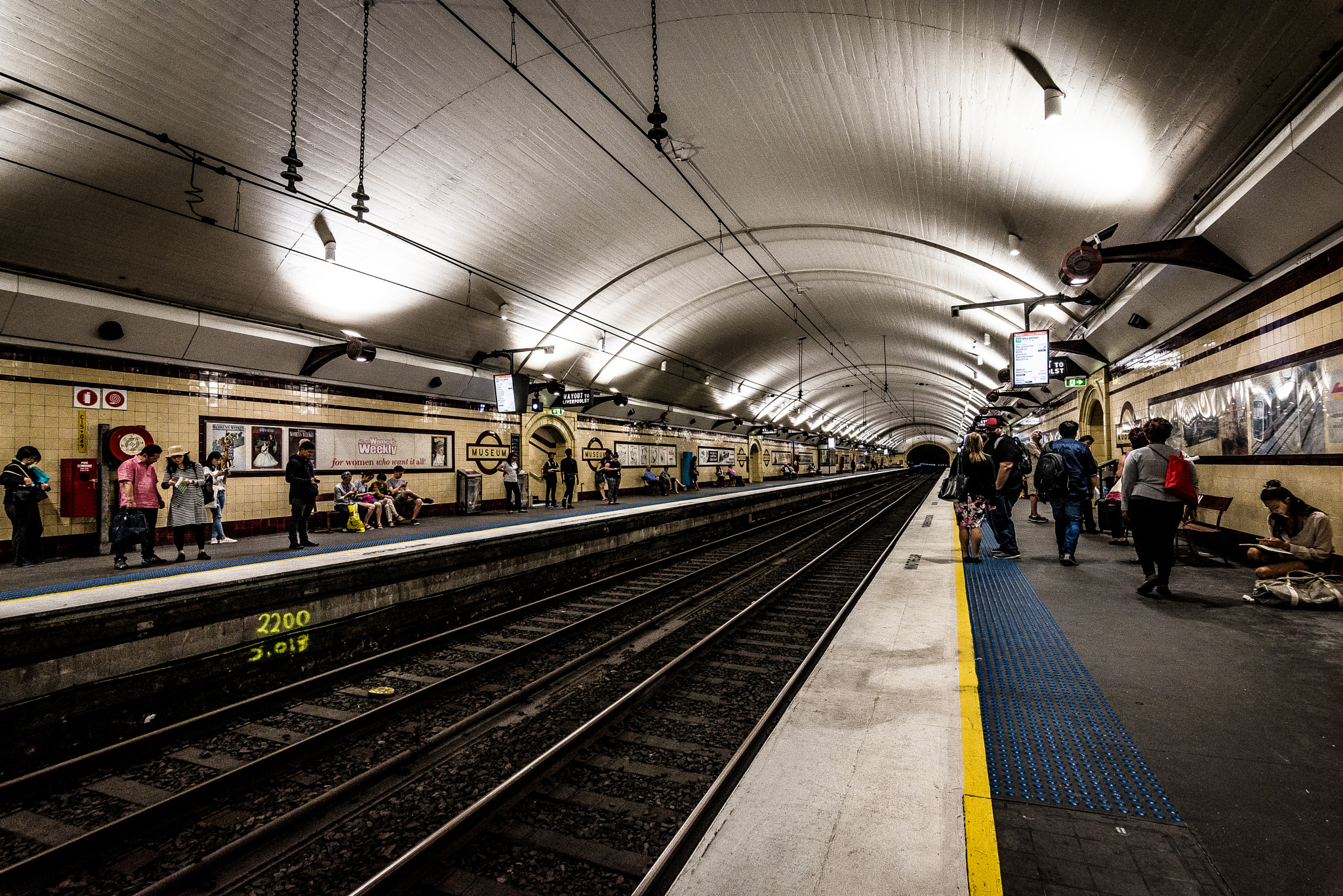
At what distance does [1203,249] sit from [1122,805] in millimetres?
7927

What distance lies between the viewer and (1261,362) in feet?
22.3

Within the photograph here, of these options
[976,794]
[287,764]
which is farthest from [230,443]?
[976,794]

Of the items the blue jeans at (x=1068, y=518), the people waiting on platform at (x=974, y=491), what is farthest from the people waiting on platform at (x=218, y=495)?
the blue jeans at (x=1068, y=518)

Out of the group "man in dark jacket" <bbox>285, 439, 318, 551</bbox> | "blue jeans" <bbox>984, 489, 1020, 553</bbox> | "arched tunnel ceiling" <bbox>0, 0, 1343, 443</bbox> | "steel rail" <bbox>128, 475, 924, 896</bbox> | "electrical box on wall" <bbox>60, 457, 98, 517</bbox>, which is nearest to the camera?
"steel rail" <bbox>128, 475, 924, 896</bbox>

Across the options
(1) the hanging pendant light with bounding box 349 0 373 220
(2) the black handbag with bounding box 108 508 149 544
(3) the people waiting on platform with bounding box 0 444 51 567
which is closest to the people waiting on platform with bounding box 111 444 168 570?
(2) the black handbag with bounding box 108 508 149 544

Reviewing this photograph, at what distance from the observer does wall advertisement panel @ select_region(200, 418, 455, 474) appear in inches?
427

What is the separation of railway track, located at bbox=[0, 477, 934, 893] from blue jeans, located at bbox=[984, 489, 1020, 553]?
15.3 feet

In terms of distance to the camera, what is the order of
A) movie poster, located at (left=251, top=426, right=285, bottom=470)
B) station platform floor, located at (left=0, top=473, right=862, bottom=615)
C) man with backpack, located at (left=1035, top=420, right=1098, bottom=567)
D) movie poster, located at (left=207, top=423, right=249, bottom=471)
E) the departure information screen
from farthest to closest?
the departure information screen < movie poster, located at (left=251, top=426, right=285, bottom=470) < movie poster, located at (left=207, top=423, right=249, bottom=471) < man with backpack, located at (left=1035, top=420, right=1098, bottom=567) < station platform floor, located at (left=0, top=473, right=862, bottom=615)

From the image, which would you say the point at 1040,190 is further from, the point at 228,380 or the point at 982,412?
the point at 982,412

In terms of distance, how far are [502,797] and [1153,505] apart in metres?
5.78

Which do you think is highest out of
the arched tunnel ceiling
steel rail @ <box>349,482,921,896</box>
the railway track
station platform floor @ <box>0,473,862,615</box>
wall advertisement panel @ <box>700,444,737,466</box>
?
the arched tunnel ceiling

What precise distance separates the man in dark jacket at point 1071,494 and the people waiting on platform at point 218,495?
1266 centimetres

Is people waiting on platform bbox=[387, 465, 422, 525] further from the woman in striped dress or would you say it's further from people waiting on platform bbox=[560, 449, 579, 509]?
the woman in striped dress

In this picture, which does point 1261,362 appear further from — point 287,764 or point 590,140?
point 287,764
